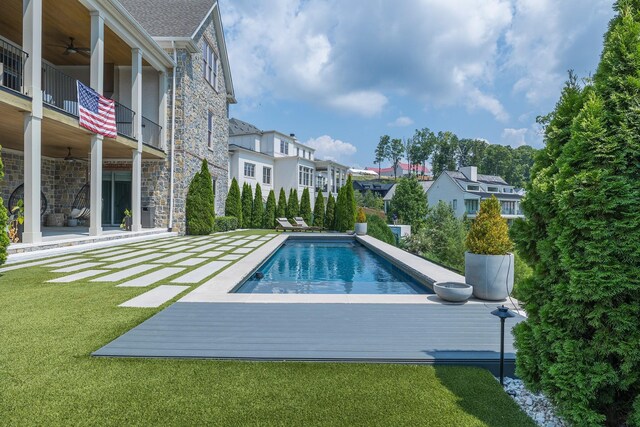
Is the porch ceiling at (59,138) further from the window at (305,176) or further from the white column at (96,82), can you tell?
the window at (305,176)

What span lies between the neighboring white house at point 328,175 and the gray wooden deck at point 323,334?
88.5 feet

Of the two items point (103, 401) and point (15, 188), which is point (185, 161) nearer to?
point (15, 188)

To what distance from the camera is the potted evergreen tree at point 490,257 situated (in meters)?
4.87

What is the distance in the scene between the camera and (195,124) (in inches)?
637

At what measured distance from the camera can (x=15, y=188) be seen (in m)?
12.9

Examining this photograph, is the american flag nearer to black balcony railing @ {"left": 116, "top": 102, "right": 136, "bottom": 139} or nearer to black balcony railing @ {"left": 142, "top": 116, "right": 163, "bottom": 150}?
black balcony railing @ {"left": 116, "top": 102, "right": 136, "bottom": 139}

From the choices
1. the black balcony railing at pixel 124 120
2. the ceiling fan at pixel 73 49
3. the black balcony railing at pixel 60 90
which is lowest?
the black balcony railing at pixel 124 120

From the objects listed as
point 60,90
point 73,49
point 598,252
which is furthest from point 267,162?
point 598,252

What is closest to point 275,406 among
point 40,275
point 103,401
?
point 103,401

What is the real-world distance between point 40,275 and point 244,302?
4149 mm

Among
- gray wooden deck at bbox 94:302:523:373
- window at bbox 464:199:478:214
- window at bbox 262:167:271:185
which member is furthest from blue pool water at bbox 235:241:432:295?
window at bbox 464:199:478:214

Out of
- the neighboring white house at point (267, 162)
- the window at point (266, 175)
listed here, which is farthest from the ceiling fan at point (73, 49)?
the window at point (266, 175)

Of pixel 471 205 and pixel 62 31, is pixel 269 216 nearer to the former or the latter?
pixel 62 31

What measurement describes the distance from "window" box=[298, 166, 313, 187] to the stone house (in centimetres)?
1020
